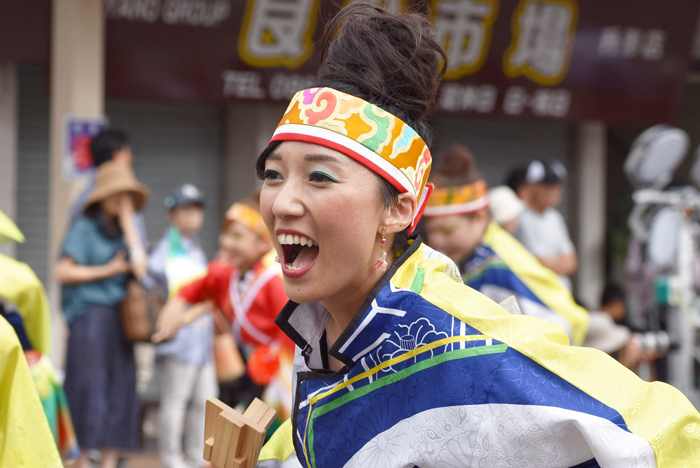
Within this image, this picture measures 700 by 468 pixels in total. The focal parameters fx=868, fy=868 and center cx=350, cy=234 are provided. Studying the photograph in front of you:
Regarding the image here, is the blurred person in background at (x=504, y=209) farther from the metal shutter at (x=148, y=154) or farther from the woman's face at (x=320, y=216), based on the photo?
the woman's face at (x=320, y=216)

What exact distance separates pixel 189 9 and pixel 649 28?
197 inches

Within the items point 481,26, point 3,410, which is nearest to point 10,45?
point 481,26

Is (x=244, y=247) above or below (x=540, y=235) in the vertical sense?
above

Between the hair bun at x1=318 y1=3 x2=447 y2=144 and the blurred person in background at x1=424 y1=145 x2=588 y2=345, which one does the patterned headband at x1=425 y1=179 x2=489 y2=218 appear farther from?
the hair bun at x1=318 y1=3 x2=447 y2=144

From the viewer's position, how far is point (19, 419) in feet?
7.09

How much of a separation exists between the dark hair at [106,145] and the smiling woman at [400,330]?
3.84 meters

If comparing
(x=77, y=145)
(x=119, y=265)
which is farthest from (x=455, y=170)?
(x=77, y=145)

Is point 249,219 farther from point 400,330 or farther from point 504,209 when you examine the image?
point 400,330

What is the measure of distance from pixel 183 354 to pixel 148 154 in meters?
3.03

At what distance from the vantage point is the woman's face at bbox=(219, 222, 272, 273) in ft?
16.8

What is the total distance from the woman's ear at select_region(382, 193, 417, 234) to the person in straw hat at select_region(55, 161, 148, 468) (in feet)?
11.9

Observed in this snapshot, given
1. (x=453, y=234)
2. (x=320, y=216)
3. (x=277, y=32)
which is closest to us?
(x=320, y=216)

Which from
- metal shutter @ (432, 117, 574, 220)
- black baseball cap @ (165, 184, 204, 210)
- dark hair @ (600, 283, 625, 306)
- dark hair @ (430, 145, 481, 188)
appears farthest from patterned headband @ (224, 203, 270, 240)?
metal shutter @ (432, 117, 574, 220)

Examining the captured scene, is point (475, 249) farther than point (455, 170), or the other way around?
point (455, 170)
